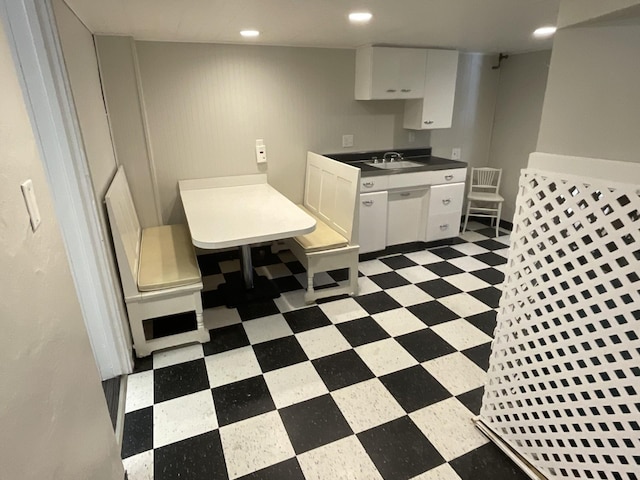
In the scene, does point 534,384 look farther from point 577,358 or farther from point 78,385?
point 78,385

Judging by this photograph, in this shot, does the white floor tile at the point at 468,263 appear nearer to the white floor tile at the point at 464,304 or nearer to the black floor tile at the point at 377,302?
the white floor tile at the point at 464,304

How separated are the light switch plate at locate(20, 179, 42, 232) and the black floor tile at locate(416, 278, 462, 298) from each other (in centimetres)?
259

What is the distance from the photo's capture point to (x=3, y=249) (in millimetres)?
739

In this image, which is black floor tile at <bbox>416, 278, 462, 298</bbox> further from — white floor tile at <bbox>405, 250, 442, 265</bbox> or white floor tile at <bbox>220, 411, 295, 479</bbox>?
white floor tile at <bbox>220, 411, 295, 479</bbox>

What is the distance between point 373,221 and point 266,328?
147cm

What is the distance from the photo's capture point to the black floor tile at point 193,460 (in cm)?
153

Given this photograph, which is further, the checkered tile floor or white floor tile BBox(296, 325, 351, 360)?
white floor tile BBox(296, 325, 351, 360)

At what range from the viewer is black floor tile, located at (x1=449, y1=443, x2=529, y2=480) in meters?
1.52

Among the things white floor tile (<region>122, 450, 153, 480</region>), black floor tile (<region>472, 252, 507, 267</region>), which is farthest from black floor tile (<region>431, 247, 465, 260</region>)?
white floor tile (<region>122, 450, 153, 480</region>)

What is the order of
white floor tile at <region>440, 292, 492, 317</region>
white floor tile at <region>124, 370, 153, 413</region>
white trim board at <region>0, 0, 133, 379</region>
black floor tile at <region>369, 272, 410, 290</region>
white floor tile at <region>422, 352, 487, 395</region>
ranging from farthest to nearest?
1. black floor tile at <region>369, 272, 410, 290</region>
2. white floor tile at <region>440, 292, 492, 317</region>
3. white floor tile at <region>422, 352, 487, 395</region>
4. white floor tile at <region>124, 370, 153, 413</region>
5. white trim board at <region>0, 0, 133, 379</region>

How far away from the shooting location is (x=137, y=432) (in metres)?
1.73

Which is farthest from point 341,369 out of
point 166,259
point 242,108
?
point 242,108

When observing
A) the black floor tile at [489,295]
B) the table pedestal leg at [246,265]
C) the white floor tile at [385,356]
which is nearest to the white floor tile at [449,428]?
the white floor tile at [385,356]

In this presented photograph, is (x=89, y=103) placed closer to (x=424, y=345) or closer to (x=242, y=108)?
(x=242, y=108)
